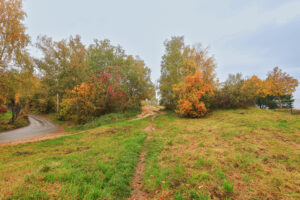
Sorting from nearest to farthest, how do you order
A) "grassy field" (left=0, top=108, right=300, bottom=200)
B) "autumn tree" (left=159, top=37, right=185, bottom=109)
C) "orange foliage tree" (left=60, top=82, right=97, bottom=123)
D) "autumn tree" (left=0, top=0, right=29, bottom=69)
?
1. "grassy field" (left=0, top=108, right=300, bottom=200)
2. "autumn tree" (left=0, top=0, right=29, bottom=69)
3. "orange foliage tree" (left=60, top=82, right=97, bottom=123)
4. "autumn tree" (left=159, top=37, right=185, bottom=109)

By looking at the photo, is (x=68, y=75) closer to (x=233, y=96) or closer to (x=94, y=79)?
(x=94, y=79)

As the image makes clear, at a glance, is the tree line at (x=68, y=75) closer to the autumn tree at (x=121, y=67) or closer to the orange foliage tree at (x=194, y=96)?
the autumn tree at (x=121, y=67)

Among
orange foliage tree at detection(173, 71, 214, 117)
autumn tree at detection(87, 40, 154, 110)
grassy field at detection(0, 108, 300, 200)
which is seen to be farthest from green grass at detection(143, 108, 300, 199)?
autumn tree at detection(87, 40, 154, 110)

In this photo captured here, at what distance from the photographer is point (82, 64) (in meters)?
19.8

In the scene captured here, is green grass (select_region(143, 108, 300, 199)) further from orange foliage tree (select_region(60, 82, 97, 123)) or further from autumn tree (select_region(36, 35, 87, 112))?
autumn tree (select_region(36, 35, 87, 112))

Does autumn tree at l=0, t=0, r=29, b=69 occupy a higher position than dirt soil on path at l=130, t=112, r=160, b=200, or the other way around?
autumn tree at l=0, t=0, r=29, b=69

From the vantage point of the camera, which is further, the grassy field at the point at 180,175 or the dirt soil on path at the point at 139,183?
the dirt soil on path at the point at 139,183

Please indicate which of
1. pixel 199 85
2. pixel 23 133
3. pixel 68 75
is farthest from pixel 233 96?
pixel 23 133

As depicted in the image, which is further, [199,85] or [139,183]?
[199,85]

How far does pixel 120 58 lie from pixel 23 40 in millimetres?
15791

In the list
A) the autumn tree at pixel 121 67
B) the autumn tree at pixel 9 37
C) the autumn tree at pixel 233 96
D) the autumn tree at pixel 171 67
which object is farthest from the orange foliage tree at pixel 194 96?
the autumn tree at pixel 9 37

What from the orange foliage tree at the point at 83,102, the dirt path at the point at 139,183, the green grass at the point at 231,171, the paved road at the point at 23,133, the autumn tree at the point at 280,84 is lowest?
the paved road at the point at 23,133

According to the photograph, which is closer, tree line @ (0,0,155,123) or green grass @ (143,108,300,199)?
green grass @ (143,108,300,199)

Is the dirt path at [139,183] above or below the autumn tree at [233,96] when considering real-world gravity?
below
